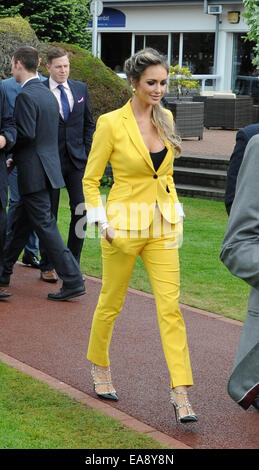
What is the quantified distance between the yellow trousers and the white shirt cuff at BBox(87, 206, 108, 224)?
0.47 ft

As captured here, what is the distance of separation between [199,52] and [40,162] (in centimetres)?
2782

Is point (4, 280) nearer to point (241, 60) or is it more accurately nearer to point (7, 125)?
point (7, 125)

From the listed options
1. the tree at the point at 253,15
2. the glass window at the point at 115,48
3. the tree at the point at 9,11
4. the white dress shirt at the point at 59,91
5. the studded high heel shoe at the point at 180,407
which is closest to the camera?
the studded high heel shoe at the point at 180,407

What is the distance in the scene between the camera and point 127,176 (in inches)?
209

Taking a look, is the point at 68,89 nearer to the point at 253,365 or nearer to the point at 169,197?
the point at 169,197

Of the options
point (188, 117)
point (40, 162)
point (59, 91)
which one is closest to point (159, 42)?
point (188, 117)

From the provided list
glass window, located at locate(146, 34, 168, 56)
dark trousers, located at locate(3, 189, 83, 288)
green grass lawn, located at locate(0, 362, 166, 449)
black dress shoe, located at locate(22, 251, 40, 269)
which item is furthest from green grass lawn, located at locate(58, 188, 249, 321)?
glass window, located at locate(146, 34, 168, 56)

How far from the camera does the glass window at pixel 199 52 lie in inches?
1356

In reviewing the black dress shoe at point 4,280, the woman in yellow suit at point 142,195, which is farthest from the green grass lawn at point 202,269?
the woman in yellow suit at point 142,195

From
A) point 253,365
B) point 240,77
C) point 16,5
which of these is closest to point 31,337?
point 253,365

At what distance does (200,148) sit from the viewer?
17.9 m

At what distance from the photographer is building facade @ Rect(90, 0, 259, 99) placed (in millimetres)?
32875

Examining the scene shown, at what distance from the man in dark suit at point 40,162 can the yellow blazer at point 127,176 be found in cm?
277

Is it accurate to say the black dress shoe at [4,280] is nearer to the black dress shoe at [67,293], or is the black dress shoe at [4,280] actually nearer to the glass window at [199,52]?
the black dress shoe at [67,293]
